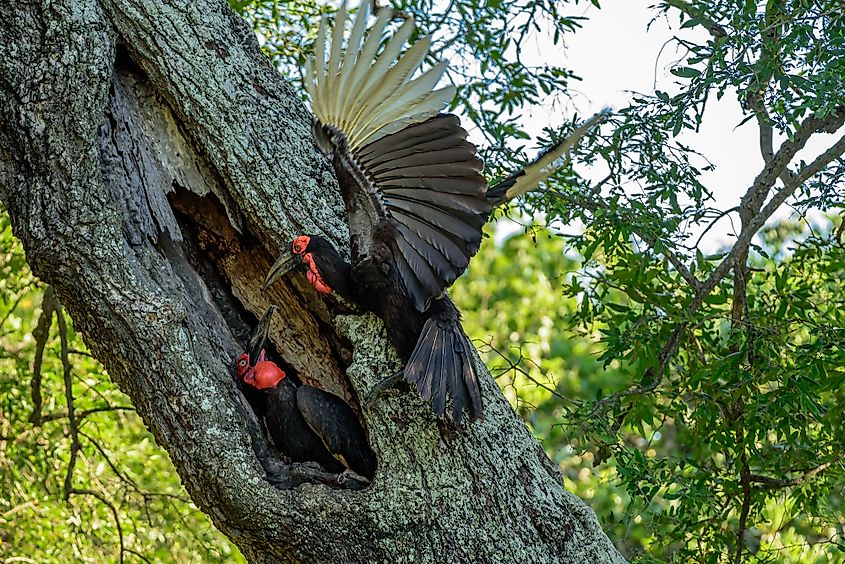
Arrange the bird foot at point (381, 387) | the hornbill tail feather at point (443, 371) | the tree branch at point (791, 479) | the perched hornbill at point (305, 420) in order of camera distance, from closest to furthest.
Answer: the hornbill tail feather at point (443, 371) < the bird foot at point (381, 387) < the perched hornbill at point (305, 420) < the tree branch at point (791, 479)

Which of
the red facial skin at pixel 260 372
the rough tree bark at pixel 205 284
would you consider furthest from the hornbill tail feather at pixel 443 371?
the red facial skin at pixel 260 372

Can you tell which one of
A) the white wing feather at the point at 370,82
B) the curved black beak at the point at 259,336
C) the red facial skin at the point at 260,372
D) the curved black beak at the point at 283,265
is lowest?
the red facial skin at the point at 260,372

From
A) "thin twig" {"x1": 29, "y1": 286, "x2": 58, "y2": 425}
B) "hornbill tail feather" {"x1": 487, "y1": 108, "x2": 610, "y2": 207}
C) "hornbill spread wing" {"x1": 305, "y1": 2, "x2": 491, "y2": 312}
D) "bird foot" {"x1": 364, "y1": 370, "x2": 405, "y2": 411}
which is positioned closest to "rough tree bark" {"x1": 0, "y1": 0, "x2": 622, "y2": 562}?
"bird foot" {"x1": 364, "y1": 370, "x2": 405, "y2": 411}

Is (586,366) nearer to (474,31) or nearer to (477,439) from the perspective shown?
(474,31)

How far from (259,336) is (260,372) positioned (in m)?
0.10

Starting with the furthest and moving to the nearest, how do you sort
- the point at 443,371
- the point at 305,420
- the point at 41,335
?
the point at 41,335, the point at 305,420, the point at 443,371

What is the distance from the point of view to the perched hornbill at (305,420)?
258 cm

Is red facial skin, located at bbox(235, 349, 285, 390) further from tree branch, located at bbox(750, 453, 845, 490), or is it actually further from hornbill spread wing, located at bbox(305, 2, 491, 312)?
tree branch, located at bbox(750, 453, 845, 490)

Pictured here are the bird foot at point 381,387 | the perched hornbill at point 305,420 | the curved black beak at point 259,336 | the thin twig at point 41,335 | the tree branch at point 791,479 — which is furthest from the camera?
the thin twig at point 41,335

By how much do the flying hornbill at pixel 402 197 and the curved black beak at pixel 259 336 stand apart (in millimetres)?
208

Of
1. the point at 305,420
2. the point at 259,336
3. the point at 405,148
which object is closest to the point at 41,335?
the point at 259,336

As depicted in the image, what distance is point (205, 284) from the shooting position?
2.76 metres

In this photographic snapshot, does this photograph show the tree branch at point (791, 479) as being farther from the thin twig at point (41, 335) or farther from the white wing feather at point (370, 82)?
the thin twig at point (41, 335)

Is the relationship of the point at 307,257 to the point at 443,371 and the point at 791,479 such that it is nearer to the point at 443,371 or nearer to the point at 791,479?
the point at 443,371
